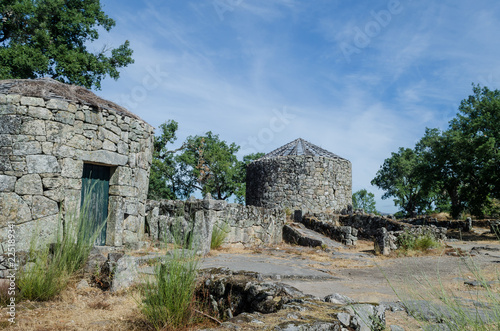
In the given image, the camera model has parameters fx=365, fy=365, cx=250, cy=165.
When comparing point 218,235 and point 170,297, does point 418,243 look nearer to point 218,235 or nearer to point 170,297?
point 218,235

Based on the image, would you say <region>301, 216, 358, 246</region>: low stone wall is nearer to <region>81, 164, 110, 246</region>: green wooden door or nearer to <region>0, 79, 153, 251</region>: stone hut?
<region>0, 79, 153, 251</region>: stone hut

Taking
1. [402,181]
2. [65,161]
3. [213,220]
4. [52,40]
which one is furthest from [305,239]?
[402,181]

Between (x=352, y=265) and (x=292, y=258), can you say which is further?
(x=292, y=258)

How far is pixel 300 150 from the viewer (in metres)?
21.8

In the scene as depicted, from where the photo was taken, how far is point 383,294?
5.31 meters

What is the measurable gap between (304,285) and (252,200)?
632 inches

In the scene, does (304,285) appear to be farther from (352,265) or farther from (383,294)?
(352,265)

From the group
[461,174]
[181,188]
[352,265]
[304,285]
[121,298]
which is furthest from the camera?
[181,188]

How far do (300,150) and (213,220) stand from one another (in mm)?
13398

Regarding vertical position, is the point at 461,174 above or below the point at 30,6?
below

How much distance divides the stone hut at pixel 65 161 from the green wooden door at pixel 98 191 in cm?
2

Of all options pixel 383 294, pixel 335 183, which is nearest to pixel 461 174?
pixel 335 183

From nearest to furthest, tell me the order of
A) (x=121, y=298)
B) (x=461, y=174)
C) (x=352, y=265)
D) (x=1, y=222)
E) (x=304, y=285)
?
1. (x=121, y=298)
2. (x=304, y=285)
3. (x=1, y=222)
4. (x=352, y=265)
5. (x=461, y=174)

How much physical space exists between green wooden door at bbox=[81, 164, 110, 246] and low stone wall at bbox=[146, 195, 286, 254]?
1.40 meters
